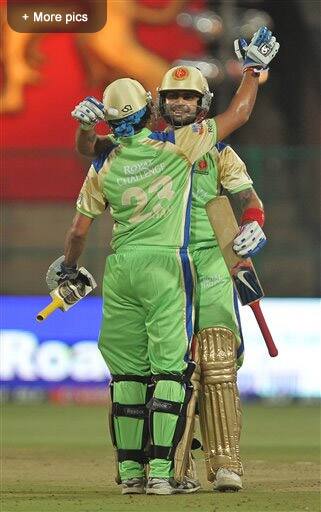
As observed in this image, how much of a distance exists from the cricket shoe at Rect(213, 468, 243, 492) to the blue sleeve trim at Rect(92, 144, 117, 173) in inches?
67.4

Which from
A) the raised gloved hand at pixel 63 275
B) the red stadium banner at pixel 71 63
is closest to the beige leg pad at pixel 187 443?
the raised gloved hand at pixel 63 275

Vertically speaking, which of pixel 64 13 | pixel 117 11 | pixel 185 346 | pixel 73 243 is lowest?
pixel 185 346

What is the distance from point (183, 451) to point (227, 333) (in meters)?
0.70

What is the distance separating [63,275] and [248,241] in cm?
110

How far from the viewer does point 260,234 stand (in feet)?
27.0

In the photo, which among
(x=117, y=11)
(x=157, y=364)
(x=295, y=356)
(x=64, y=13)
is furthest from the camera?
(x=117, y=11)

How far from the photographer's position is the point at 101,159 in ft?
27.3

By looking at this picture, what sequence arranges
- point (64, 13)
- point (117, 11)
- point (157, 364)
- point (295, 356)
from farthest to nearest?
point (117, 11) → point (295, 356) → point (64, 13) → point (157, 364)

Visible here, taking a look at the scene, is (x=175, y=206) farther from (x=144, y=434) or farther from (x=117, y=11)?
(x=117, y=11)

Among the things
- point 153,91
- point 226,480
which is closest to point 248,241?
point 226,480

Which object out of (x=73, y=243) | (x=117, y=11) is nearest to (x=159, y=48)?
(x=117, y=11)

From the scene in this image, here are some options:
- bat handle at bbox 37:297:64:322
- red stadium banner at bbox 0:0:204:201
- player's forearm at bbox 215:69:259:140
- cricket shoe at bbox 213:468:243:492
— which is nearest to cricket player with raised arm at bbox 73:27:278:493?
cricket shoe at bbox 213:468:243:492

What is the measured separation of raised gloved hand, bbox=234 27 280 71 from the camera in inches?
329

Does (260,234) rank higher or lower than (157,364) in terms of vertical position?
higher
